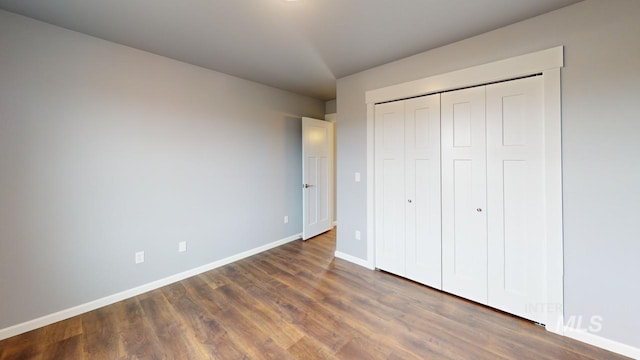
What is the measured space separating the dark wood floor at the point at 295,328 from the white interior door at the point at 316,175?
5.02 feet

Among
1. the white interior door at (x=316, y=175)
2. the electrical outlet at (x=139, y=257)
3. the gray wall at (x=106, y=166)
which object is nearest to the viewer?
the gray wall at (x=106, y=166)

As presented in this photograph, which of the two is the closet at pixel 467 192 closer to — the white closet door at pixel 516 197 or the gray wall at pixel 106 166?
the white closet door at pixel 516 197

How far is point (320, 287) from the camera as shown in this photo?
2596 mm

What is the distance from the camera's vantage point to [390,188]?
285cm

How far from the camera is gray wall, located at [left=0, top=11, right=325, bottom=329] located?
189 cm

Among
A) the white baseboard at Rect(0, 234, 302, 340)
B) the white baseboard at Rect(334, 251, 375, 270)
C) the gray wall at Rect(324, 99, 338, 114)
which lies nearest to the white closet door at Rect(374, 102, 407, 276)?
the white baseboard at Rect(334, 251, 375, 270)

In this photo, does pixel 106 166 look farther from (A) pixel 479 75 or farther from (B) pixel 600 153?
(B) pixel 600 153

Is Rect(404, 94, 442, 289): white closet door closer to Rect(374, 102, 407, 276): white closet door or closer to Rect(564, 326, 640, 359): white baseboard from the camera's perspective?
Rect(374, 102, 407, 276): white closet door

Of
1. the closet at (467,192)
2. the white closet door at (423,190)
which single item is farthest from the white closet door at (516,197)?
the white closet door at (423,190)

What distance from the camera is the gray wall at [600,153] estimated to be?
1.62 m

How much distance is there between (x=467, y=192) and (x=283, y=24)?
88.0 inches

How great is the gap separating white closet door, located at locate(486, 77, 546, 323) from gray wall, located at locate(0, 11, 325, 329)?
2.87m

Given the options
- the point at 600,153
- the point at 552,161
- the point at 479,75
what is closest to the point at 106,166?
the point at 479,75

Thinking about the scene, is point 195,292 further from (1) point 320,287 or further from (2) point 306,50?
(2) point 306,50
